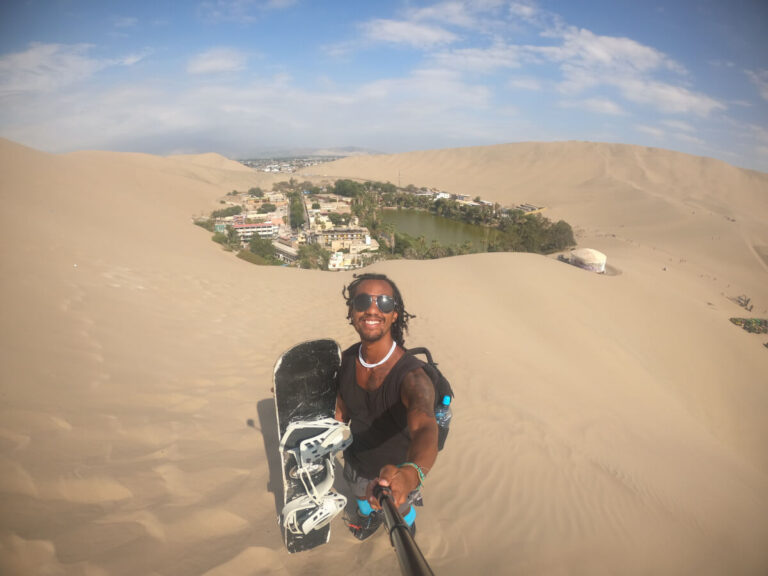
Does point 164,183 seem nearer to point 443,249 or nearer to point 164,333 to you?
point 443,249

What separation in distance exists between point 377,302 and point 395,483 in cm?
97

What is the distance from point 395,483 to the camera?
4.70 feet

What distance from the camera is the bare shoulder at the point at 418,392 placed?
180cm

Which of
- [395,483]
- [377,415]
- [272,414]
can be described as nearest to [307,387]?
[377,415]

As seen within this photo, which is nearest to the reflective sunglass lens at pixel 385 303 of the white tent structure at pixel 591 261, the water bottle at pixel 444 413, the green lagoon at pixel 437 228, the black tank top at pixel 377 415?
the black tank top at pixel 377 415

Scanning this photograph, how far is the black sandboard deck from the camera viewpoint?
8.26 feet

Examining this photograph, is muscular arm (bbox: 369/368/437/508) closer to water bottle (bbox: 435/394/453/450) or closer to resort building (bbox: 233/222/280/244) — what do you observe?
water bottle (bbox: 435/394/453/450)

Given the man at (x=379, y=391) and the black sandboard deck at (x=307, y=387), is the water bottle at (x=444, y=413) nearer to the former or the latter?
the man at (x=379, y=391)

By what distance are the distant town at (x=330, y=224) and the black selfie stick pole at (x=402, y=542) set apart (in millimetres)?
18729

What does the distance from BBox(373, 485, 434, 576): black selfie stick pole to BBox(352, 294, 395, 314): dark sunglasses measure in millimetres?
949

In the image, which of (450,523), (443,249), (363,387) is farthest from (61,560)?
(443,249)

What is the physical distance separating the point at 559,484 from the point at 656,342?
984 cm

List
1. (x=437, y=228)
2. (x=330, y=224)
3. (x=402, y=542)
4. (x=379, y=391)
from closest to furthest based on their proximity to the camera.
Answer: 1. (x=402, y=542)
2. (x=379, y=391)
3. (x=330, y=224)
4. (x=437, y=228)

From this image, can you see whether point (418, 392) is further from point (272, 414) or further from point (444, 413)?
point (272, 414)
